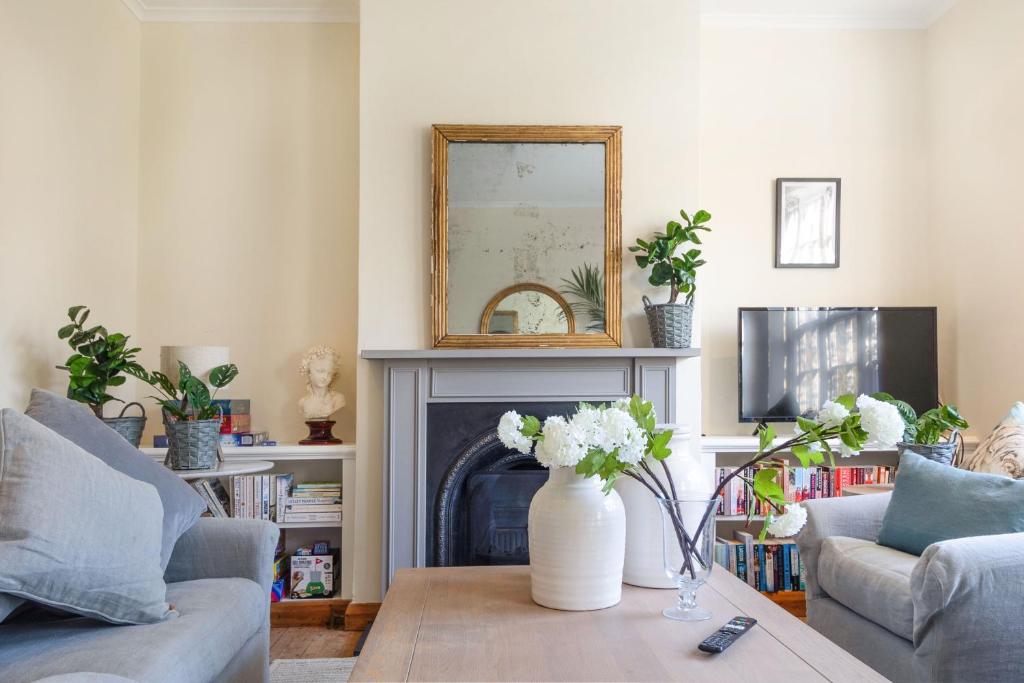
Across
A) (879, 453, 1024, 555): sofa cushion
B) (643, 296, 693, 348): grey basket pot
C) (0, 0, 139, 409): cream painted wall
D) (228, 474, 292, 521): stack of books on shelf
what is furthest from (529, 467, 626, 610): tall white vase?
(0, 0, 139, 409): cream painted wall

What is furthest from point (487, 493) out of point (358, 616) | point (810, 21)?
point (810, 21)

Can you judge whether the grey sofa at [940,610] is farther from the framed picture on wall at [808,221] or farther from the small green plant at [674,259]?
the framed picture on wall at [808,221]

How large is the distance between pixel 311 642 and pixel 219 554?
3.83ft

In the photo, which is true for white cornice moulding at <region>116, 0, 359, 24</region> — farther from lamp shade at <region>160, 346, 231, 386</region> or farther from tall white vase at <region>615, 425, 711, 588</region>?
tall white vase at <region>615, 425, 711, 588</region>

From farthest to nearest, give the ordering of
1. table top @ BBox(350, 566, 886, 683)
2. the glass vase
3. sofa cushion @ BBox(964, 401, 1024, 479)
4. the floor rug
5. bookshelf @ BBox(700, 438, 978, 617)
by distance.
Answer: bookshelf @ BBox(700, 438, 978, 617)
the floor rug
sofa cushion @ BBox(964, 401, 1024, 479)
the glass vase
table top @ BBox(350, 566, 886, 683)

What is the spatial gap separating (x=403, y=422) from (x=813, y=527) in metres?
1.66

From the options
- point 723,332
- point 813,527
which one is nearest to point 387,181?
point 723,332

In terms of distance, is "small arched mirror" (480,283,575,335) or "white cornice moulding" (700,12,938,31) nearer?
"small arched mirror" (480,283,575,335)

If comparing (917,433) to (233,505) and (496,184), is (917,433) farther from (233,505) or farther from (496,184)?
(233,505)

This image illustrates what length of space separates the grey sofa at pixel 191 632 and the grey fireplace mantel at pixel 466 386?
1.06 m

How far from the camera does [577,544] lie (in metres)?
1.65

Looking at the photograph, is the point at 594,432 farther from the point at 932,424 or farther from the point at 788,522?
the point at 932,424

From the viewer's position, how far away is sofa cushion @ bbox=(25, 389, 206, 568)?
1979mm

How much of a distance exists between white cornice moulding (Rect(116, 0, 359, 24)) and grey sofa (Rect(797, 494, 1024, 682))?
3285 mm
